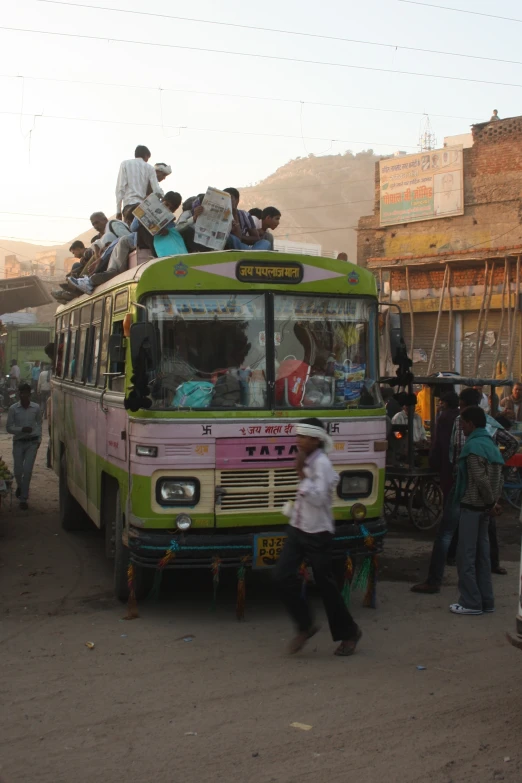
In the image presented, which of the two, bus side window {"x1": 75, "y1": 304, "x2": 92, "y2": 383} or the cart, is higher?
bus side window {"x1": 75, "y1": 304, "x2": 92, "y2": 383}

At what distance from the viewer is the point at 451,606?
7.73 meters

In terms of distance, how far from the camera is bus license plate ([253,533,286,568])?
7.05 m

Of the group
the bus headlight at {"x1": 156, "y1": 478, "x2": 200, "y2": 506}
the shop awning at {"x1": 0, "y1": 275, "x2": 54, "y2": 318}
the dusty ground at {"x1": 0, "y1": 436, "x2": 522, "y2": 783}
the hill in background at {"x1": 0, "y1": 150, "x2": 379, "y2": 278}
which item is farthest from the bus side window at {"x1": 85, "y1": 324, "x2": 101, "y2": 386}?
the hill in background at {"x1": 0, "y1": 150, "x2": 379, "y2": 278}

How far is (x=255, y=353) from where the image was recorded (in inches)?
289

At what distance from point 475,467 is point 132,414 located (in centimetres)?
283

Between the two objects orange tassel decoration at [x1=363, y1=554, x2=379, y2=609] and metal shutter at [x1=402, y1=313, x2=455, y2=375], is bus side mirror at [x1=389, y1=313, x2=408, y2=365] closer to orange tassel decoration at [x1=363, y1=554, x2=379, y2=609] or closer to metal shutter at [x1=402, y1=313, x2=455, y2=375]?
orange tassel decoration at [x1=363, y1=554, x2=379, y2=609]

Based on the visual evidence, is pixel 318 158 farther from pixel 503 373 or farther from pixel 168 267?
pixel 168 267

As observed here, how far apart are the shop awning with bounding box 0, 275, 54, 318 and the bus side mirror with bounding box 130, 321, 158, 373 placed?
73.2 feet

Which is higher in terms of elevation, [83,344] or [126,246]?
[126,246]

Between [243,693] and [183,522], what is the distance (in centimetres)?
173

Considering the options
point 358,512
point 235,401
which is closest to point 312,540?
point 358,512

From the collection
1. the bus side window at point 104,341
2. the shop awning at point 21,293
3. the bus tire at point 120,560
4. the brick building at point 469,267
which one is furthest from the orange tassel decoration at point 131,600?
the shop awning at point 21,293

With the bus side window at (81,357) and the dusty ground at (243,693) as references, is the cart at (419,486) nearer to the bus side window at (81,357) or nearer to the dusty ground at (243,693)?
the dusty ground at (243,693)

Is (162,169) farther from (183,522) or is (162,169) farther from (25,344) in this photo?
(25,344)
